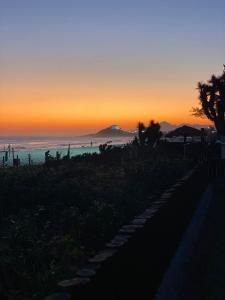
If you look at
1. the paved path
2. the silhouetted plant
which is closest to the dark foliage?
the paved path

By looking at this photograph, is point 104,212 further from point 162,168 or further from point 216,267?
point 162,168

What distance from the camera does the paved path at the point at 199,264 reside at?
817 centimetres

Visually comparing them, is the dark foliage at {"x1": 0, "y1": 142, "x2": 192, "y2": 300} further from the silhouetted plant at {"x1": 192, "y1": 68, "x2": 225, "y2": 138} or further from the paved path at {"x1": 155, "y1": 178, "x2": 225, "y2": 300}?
the silhouetted plant at {"x1": 192, "y1": 68, "x2": 225, "y2": 138}

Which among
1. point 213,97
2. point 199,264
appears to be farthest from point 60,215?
point 213,97

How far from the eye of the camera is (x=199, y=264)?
33.0ft

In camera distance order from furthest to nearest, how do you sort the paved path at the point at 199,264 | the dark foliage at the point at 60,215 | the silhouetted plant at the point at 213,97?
the silhouetted plant at the point at 213,97 < the paved path at the point at 199,264 < the dark foliage at the point at 60,215

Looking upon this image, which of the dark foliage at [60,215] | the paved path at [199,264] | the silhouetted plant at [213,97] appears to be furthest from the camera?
the silhouetted plant at [213,97]

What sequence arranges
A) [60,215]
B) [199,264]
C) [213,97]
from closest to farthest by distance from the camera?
[199,264], [60,215], [213,97]

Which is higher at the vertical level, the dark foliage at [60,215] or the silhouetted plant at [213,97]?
the silhouetted plant at [213,97]

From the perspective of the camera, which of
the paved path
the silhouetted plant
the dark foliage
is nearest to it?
the dark foliage

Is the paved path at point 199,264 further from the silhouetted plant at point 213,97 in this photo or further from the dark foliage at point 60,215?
the silhouetted plant at point 213,97

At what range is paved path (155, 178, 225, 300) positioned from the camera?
817cm

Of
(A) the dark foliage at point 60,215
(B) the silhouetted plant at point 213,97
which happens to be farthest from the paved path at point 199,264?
(B) the silhouetted plant at point 213,97

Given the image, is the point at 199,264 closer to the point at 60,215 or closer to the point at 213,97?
the point at 60,215
